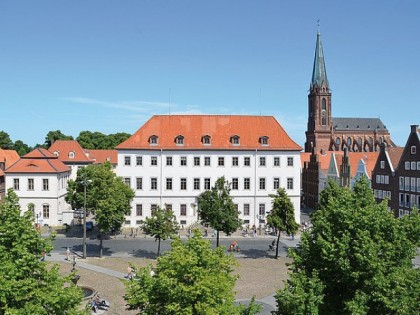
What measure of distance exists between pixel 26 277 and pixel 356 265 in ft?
38.6

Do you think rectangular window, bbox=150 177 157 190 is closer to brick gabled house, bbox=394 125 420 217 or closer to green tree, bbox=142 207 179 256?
green tree, bbox=142 207 179 256

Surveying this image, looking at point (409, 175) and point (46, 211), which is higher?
point (409, 175)

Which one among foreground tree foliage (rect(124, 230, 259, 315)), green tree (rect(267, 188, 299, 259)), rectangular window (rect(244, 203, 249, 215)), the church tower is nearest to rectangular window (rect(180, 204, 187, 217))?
A: rectangular window (rect(244, 203, 249, 215))

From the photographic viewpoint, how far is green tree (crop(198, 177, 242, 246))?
41406 mm

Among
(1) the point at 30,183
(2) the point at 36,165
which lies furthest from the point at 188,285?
(2) the point at 36,165

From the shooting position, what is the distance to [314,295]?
1588cm

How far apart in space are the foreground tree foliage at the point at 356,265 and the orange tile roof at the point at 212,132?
3960 cm

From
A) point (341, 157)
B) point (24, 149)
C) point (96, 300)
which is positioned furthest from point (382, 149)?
point (24, 149)

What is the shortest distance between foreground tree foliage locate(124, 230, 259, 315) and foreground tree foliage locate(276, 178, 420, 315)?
224 cm

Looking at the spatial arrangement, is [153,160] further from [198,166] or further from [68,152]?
[68,152]

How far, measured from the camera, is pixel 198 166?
58188mm

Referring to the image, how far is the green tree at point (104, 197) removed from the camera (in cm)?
3894

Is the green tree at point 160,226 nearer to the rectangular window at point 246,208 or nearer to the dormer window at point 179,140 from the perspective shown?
the dormer window at point 179,140

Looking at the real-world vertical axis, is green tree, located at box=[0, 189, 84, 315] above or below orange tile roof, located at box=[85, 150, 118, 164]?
below
